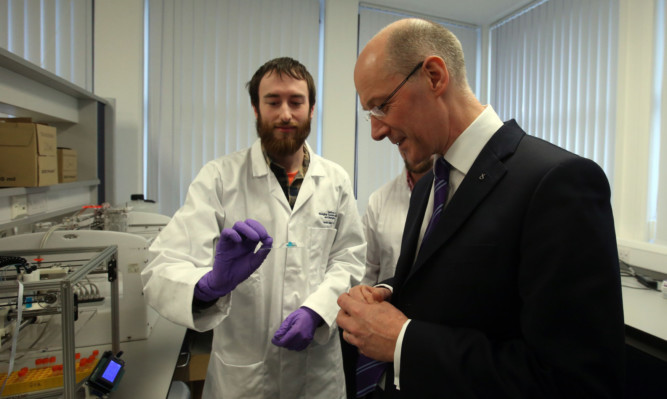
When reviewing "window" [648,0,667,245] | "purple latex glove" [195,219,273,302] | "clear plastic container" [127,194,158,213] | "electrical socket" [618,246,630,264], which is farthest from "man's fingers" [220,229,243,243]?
"window" [648,0,667,245]

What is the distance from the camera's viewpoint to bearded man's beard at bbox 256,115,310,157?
1376mm

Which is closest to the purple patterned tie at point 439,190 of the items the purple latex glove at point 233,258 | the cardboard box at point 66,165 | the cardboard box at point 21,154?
the purple latex glove at point 233,258

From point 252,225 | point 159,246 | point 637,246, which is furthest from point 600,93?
point 159,246

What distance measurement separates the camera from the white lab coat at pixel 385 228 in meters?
1.86

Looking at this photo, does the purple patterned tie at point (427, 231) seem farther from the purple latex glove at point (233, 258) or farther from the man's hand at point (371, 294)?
the purple latex glove at point (233, 258)

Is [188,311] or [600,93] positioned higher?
[600,93]

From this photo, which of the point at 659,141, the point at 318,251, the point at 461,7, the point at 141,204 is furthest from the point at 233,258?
the point at 461,7

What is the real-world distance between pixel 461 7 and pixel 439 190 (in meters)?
3.47

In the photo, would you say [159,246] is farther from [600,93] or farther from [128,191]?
[600,93]

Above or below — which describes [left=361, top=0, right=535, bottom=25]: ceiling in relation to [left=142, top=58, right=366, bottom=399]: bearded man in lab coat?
above

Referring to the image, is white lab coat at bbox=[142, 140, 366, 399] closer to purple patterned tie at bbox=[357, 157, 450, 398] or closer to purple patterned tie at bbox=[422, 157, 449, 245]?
purple patterned tie at bbox=[357, 157, 450, 398]

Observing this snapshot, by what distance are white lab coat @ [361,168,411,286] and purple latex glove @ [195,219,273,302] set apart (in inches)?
35.7

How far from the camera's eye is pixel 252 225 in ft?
3.40

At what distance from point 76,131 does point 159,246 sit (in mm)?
1945
